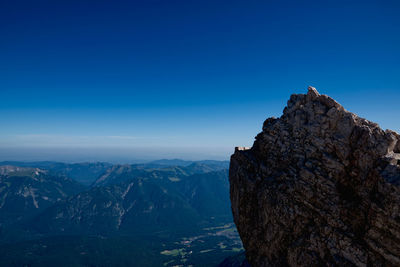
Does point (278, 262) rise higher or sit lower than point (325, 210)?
lower

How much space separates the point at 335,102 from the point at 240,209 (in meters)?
16.0

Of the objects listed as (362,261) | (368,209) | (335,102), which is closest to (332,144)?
(335,102)

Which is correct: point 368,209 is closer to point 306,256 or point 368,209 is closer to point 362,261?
point 362,261

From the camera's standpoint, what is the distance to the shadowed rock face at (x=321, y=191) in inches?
739

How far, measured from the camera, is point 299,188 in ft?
76.1

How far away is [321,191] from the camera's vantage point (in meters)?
22.2

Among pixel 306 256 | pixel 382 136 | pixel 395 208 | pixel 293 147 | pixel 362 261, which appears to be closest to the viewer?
pixel 395 208

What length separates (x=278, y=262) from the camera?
78.2 feet

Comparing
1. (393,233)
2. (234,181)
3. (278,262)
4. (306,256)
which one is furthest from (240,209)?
(393,233)

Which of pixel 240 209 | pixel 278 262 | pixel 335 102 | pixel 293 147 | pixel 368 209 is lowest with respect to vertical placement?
pixel 278 262

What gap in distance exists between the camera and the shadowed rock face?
61.6 feet

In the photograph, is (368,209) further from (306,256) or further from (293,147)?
(293,147)

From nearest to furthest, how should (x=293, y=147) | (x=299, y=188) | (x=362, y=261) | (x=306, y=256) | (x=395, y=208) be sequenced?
(x=395, y=208) → (x=362, y=261) → (x=306, y=256) → (x=299, y=188) → (x=293, y=147)

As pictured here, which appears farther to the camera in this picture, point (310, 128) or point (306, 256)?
point (310, 128)
